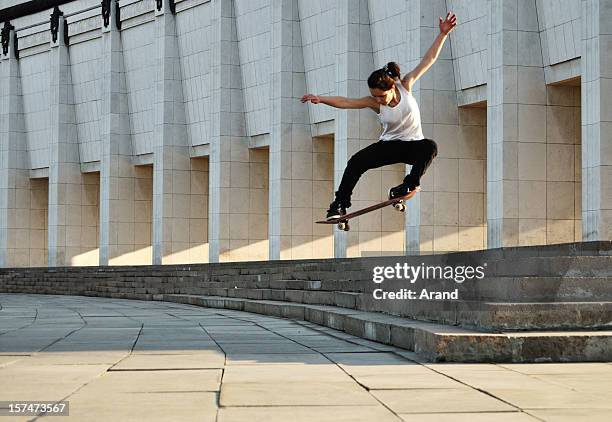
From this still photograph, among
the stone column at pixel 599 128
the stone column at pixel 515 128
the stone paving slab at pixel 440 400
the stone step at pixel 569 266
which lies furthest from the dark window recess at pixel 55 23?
the stone paving slab at pixel 440 400

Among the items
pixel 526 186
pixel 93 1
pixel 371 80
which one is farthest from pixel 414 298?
pixel 93 1

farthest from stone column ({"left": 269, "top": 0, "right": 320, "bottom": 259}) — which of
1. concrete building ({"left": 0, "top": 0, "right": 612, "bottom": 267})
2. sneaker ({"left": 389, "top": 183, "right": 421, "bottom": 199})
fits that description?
sneaker ({"left": 389, "top": 183, "right": 421, "bottom": 199})

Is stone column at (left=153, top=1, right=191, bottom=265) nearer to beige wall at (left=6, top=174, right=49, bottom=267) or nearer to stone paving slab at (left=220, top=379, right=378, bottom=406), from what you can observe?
beige wall at (left=6, top=174, right=49, bottom=267)

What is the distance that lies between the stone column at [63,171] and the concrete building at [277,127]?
3.4 inches

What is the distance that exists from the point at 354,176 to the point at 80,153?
4683 centimetres

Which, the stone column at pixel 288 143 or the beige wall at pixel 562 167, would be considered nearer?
the beige wall at pixel 562 167

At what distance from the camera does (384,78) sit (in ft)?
35.1

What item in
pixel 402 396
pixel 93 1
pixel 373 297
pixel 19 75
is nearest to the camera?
pixel 402 396

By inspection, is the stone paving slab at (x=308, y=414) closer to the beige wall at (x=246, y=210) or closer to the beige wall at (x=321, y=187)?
the beige wall at (x=321, y=187)

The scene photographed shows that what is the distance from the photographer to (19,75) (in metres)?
61.7

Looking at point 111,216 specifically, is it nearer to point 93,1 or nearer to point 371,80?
point 93,1

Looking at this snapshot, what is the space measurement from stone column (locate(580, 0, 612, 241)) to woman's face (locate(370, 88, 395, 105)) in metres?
16.9

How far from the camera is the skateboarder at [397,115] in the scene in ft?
35.4

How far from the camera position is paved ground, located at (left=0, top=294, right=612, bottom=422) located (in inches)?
324
